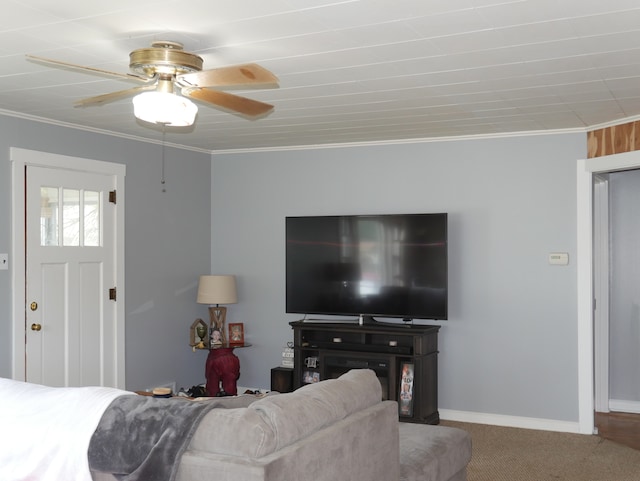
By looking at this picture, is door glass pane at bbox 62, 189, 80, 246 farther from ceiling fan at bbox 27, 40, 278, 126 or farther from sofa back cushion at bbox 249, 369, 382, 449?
sofa back cushion at bbox 249, 369, 382, 449

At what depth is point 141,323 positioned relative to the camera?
6188mm

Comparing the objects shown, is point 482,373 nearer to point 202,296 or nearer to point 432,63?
point 202,296

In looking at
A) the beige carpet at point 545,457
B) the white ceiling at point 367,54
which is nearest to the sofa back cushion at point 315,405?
the white ceiling at point 367,54

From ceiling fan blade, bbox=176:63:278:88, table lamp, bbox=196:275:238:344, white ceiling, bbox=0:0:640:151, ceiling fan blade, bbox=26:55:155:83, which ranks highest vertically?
white ceiling, bbox=0:0:640:151

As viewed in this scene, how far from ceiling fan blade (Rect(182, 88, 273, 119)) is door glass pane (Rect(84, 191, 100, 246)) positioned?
96.5 inches

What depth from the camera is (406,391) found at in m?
5.77

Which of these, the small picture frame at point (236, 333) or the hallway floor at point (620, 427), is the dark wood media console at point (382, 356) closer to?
the small picture frame at point (236, 333)

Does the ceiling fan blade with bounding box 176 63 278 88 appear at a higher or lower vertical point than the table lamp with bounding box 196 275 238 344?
higher

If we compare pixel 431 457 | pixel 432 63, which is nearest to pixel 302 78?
pixel 432 63

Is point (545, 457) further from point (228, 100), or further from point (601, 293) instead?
point (228, 100)

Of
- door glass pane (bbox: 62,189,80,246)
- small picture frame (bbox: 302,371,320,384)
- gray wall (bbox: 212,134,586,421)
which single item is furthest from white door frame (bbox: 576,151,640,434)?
door glass pane (bbox: 62,189,80,246)

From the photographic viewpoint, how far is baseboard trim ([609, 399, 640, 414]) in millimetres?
6512

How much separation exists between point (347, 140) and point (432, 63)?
2551 mm

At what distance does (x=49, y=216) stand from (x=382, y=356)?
2.71 metres
